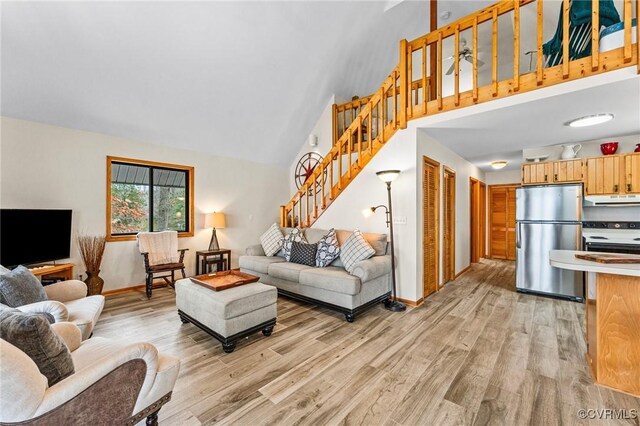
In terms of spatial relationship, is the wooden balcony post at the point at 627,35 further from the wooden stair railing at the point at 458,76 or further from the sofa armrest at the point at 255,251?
the sofa armrest at the point at 255,251

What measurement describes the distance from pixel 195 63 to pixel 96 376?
3985mm

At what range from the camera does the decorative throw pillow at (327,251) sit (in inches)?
152

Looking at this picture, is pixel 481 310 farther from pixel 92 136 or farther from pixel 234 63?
pixel 92 136

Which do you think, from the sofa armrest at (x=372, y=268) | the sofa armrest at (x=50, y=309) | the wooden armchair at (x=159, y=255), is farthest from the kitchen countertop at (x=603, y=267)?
the wooden armchair at (x=159, y=255)

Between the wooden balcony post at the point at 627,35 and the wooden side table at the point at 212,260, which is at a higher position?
the wooden balcony post at the point at 627,35

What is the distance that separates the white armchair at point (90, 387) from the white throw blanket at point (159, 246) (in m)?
2.84

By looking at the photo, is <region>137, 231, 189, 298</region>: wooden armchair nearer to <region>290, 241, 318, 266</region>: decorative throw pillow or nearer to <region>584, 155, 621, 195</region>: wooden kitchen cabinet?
<region>290, 241, 318, 266</region>: decorative throw pillow

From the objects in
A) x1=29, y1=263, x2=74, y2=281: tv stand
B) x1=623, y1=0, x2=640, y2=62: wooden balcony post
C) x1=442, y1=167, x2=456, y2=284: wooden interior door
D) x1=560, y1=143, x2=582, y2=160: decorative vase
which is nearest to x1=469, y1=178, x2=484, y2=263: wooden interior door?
x1=442, y1=167, x2=456, y2=284: wooden interior door

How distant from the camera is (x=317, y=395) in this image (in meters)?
1.92

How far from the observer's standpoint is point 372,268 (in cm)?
335

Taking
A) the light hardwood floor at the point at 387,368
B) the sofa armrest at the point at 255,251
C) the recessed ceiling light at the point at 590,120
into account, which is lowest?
the light hardwood floor at the point at 387,368

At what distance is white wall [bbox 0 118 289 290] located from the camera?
136 inches

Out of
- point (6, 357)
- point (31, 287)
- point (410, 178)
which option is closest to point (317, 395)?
point (6, 357)

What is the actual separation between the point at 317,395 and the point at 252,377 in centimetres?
55
